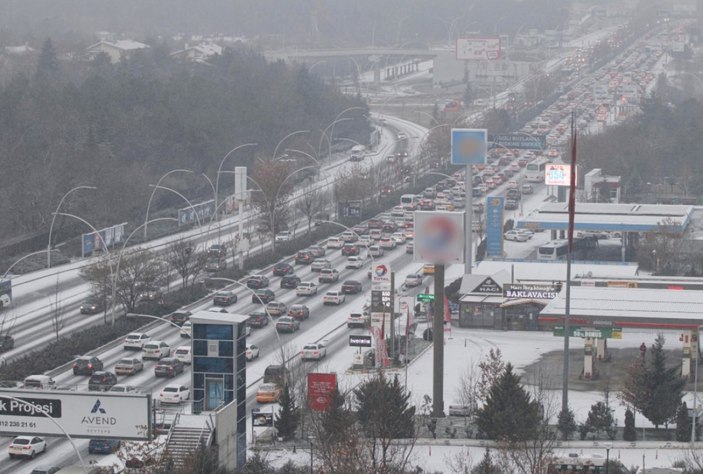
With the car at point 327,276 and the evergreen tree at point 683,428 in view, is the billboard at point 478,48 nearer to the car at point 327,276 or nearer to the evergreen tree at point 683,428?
the car at point 327,276

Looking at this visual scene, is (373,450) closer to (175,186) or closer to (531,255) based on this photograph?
(531,255)

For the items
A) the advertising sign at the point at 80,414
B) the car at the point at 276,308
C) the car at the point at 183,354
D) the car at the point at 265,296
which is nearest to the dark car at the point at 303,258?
the car at the point at 265,296

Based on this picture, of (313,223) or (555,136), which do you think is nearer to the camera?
(313,223)

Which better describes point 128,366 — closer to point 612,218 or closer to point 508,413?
point 508,413

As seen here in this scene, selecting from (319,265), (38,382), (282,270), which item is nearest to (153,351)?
(38,382)

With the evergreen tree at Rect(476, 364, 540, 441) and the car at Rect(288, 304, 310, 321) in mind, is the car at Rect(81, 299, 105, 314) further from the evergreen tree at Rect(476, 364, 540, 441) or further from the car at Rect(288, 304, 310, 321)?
the evergreen tree at Rect(476, 364, 540, 441)

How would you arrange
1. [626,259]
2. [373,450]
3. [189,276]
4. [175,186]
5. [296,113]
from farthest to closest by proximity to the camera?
1. [296,113]
2. [175,186]
3. [626,259]
4. [189,276]
5. [373,450]

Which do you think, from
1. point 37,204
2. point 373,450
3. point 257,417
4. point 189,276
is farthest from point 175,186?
point 373,450
